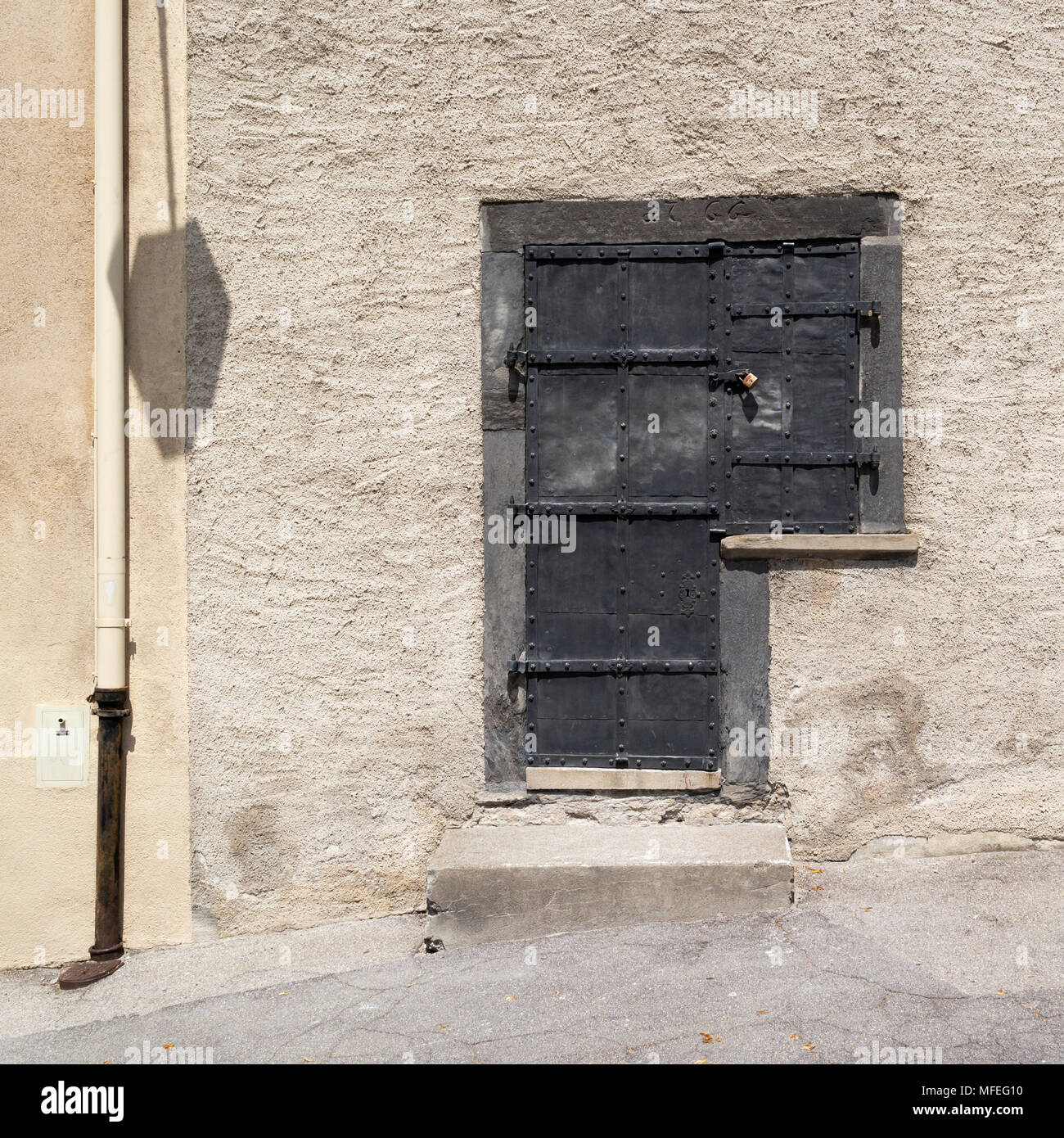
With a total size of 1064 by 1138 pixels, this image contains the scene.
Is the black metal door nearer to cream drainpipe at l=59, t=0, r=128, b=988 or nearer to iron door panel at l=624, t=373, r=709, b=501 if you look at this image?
iron door panel at l=624, t=373, r=709, b=501

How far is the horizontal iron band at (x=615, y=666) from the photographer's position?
161 inches

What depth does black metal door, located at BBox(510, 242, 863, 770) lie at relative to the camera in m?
4.06

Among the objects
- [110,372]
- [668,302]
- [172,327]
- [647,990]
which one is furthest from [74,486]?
[647,990]

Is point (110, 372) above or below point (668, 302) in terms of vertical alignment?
below

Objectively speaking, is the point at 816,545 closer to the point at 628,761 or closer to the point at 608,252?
the point at 628,761

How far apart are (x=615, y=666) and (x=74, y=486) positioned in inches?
91.6

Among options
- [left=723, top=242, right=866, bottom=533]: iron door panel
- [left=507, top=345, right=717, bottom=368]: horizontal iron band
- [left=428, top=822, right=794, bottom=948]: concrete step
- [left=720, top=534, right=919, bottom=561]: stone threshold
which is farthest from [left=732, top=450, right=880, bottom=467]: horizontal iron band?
[left=428, top=822, right=794, bottom=948]: concrete step

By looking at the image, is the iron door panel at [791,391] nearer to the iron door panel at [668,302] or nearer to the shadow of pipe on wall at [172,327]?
the iron door panel at [668,302]

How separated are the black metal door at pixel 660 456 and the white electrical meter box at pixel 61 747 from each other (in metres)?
1.81

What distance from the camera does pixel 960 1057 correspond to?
2.76 m

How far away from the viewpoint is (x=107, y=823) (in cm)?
405

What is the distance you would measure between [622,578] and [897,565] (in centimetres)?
109

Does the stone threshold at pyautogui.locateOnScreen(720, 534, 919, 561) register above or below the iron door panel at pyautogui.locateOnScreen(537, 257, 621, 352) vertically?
below

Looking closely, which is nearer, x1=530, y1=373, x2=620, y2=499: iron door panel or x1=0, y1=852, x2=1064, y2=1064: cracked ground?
x1=0, y1=852, x2=1064, y2=1064: cracked ground
